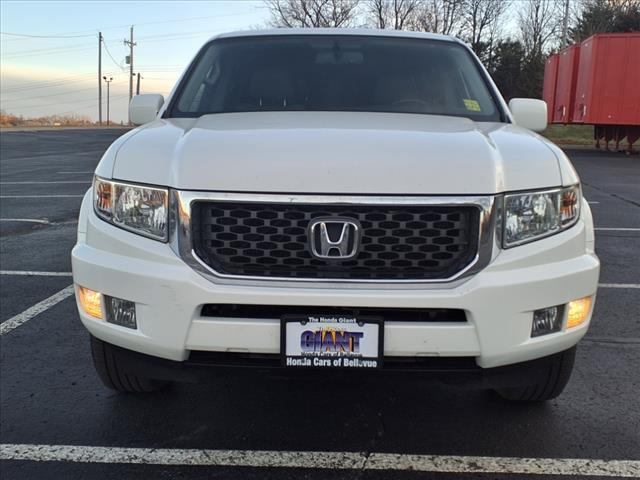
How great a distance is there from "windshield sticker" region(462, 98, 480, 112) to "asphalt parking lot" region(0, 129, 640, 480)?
58.0 inches

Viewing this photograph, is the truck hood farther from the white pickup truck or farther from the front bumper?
the front bumper

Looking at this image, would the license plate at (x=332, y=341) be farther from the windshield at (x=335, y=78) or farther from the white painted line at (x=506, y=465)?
the windshield at (x=335, y=78)

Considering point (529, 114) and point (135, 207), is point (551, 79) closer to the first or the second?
point (529, 114)

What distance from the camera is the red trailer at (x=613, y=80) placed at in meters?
17.9

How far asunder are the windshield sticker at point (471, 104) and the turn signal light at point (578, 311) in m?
1.31

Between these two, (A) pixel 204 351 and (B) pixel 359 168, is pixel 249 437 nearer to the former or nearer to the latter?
(A) pixel 204 351

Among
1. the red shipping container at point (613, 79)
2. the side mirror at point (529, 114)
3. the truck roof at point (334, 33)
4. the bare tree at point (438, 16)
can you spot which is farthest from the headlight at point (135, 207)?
the bare tree at point (438, 16)

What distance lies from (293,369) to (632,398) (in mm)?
1862

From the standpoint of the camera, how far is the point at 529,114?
3.48m

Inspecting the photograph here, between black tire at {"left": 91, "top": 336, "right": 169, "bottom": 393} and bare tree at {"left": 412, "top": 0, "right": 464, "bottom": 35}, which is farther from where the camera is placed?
bare tree at {"left": 412, "top": 0, "right": 464, "bottom": 35}

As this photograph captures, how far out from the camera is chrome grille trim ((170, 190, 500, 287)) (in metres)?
2.16

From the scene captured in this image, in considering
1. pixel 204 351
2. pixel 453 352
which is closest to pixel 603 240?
pixel 453 352

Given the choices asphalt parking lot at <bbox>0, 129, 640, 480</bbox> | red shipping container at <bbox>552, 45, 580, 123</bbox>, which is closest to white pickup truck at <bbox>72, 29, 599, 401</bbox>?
asphalt parking lot at <bbox>0, 129, 640, 480</bbox>

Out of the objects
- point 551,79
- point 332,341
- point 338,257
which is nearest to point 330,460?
point 332,341
